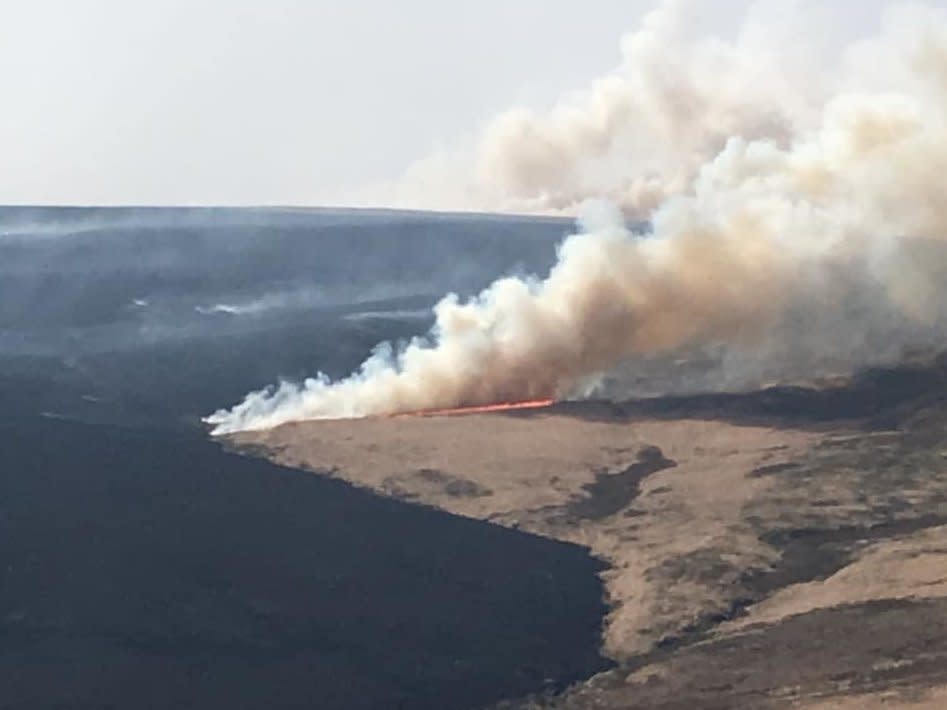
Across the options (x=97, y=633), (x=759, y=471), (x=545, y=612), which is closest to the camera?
(x=97, y=633)

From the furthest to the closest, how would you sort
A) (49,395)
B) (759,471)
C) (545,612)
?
1. (49,395)
2. (759,471)
3. (545,612)

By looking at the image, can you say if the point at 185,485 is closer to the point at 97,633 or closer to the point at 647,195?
the point at 97,633

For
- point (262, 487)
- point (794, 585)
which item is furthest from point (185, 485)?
point (794, 585)

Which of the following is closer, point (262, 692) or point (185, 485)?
point (262, 692)

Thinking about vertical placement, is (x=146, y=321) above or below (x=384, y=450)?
above

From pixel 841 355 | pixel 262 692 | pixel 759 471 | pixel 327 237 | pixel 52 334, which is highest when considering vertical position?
pixel 327 237

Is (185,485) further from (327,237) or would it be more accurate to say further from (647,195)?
(647,195)

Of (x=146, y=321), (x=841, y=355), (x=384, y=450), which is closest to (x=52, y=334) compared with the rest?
(x=146, y=321)
